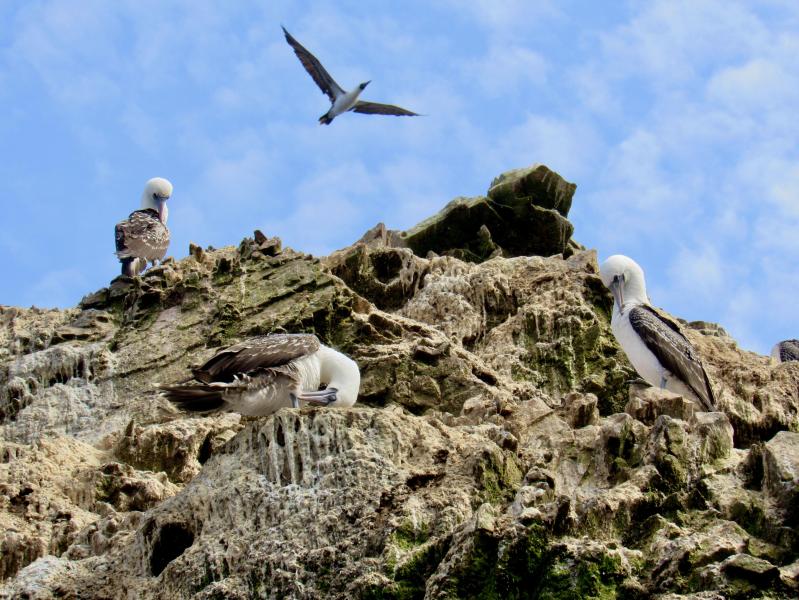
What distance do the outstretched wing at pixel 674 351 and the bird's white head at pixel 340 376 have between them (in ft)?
16.4

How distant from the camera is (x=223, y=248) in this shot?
27625 millimetres

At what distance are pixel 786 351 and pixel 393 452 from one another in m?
14.3

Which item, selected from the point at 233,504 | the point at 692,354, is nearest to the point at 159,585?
the point at 233,504

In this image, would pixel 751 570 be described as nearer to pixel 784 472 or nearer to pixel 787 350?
pixel 784 472

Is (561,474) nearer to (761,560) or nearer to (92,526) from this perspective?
(761,560)

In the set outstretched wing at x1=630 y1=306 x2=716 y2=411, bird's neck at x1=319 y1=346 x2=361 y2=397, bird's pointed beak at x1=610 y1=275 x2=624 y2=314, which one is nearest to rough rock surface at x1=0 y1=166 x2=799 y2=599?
outstretched wing at x1=630 y1=306 x2=716 y2=411

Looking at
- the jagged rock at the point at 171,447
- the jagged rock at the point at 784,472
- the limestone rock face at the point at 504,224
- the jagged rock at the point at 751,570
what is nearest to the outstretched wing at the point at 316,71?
the limestone rock face at the point at 504,224

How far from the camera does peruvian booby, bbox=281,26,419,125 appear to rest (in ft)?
99.8

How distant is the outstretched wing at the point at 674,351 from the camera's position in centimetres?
1978

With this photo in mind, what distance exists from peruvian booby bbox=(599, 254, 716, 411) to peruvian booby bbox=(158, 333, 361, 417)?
4936mm

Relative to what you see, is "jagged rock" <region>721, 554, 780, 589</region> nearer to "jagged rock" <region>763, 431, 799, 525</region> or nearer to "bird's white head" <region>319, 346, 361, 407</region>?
"jagged rock" <region>763, 431, 799, 525</region>

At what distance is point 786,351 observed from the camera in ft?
88.4

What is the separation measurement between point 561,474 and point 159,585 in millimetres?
4468

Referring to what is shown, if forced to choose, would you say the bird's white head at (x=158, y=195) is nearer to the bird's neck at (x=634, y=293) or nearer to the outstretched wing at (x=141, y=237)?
the outstretched wing at (x=141, y=237)
